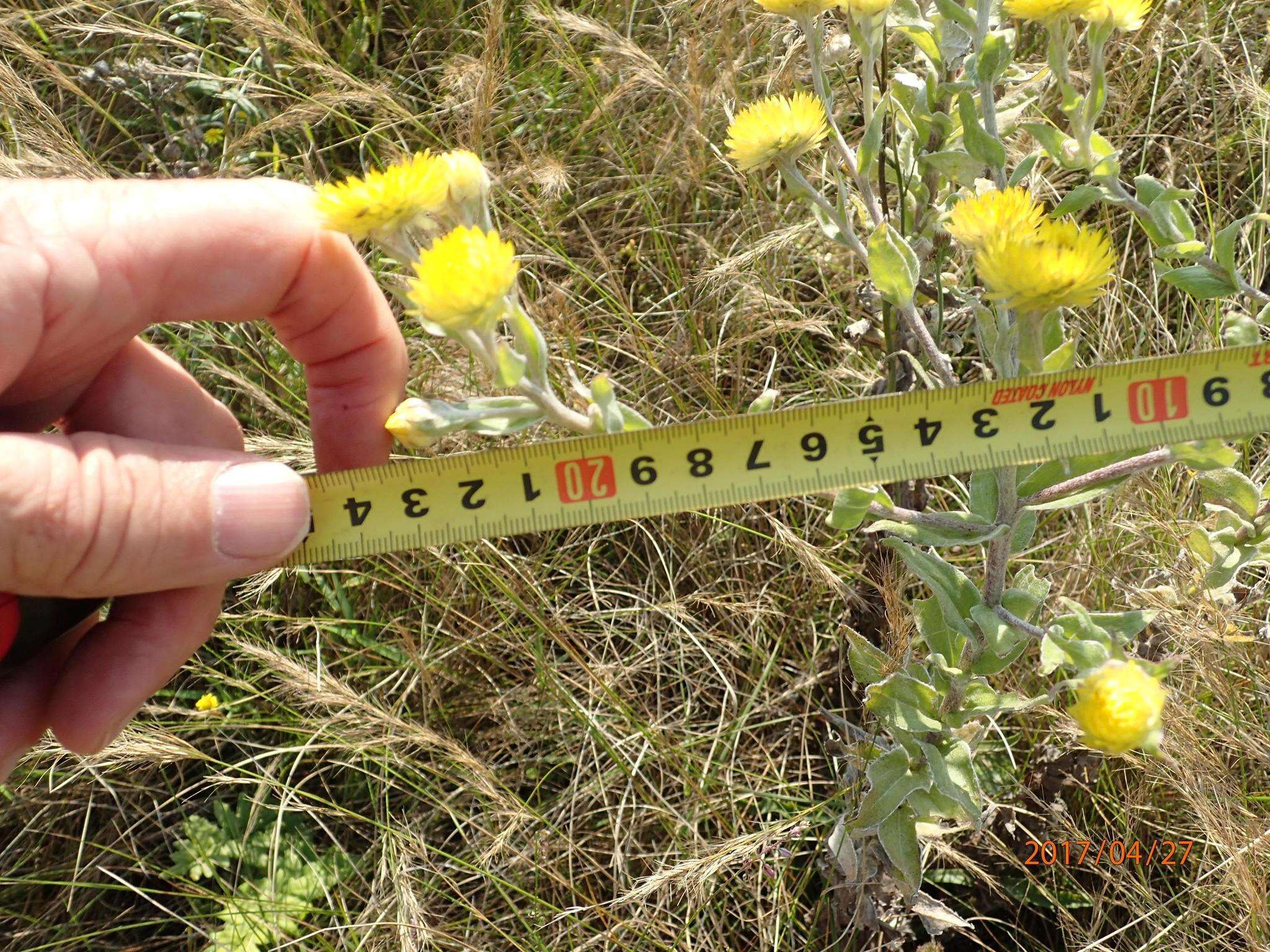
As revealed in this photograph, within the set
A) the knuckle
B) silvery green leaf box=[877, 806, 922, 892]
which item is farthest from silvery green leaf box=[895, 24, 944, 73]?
the knuckle

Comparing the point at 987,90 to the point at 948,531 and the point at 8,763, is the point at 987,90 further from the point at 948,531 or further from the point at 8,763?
the point at 8,763

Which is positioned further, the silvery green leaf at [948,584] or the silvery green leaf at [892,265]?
the silvery green leaf at [948,584]

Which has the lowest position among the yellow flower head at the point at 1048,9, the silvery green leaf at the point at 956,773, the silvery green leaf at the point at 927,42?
the silvery green leaf at the point at 956,773

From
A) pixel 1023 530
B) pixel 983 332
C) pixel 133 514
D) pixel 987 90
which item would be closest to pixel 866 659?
pixel 1023 530

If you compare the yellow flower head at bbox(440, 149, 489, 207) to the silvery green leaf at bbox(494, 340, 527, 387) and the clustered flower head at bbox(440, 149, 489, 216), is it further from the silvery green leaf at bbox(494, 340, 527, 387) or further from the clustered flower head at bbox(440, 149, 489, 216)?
the silvery green leaf at bbox(494, 340, 527, 387)

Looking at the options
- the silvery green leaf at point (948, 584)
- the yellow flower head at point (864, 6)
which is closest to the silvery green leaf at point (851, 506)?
the silvery green leaf at point (948, 584)
